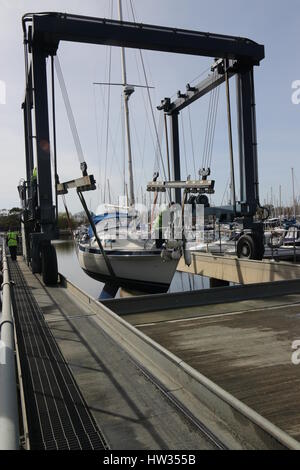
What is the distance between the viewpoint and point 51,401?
3.57 m

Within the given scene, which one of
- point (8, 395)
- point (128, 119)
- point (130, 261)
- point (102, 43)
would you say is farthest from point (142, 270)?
point (8, 395)

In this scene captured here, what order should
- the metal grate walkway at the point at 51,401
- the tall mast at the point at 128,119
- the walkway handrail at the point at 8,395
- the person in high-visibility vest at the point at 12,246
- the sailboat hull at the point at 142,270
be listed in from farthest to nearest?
the tall mast at the point at 128,119
the person in high-visibility vest at the point at 12,246
the sailboat hull at the point at 142,270
the metal grate walkway at the point at 51,401
the walkway handrail at the point at 8,395

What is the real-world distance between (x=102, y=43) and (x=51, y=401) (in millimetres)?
10802

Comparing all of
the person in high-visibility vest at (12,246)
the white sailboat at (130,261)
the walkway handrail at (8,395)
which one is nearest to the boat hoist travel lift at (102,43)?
the white sailboat at (130,261)

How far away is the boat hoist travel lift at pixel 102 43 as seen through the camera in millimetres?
10680

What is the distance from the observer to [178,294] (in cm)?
798

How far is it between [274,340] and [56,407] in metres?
3.25

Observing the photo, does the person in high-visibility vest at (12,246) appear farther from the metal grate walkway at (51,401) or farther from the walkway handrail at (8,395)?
the walkway handrail at (8,395)

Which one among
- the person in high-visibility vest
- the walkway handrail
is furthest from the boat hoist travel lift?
the walkway handrail

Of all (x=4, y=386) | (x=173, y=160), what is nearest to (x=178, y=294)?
(x=4, y=386)

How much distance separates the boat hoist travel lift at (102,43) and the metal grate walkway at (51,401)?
4.48 metres

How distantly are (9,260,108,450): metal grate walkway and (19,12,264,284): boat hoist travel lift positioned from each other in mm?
4483

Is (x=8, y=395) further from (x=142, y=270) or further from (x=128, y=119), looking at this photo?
(x=128, y=119)

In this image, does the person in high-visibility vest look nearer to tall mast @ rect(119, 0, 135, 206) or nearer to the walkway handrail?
tall mast @ rect(119, 0, 135, 206)
